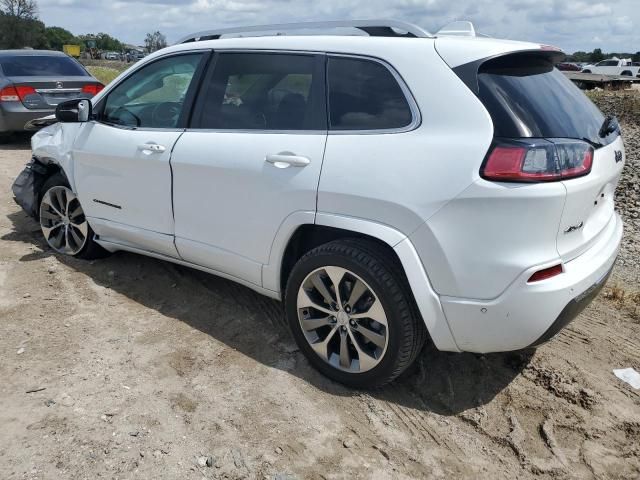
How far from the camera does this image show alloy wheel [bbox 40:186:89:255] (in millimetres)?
4871

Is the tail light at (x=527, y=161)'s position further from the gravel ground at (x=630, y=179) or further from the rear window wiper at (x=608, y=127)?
the gravel ground at (x=630, y=179)

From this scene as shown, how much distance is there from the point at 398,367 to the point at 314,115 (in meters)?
1.40

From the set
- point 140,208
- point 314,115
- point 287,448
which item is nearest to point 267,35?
point 314,115

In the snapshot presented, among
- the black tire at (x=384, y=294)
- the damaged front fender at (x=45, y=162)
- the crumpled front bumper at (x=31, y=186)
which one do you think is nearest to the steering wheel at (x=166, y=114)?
the damaged front fender at (x=45, y=162)

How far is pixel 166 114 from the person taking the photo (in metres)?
4.05

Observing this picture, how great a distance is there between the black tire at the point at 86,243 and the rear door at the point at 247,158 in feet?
4.15

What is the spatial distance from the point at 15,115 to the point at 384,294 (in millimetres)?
8835

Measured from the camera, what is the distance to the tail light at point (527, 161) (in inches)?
101

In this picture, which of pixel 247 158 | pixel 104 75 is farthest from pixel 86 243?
Answer: pixel 104 75

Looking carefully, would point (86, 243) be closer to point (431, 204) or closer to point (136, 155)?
point (136, 155)

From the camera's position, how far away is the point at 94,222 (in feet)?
15.1

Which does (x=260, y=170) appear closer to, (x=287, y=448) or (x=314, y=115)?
(x=314, y=115)

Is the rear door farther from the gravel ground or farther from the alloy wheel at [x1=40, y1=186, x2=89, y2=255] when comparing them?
the gravel ground

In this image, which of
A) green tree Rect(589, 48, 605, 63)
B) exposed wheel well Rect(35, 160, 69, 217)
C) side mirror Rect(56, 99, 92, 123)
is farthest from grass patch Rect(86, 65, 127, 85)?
green tree Rect(589, 48, 605, 63)
